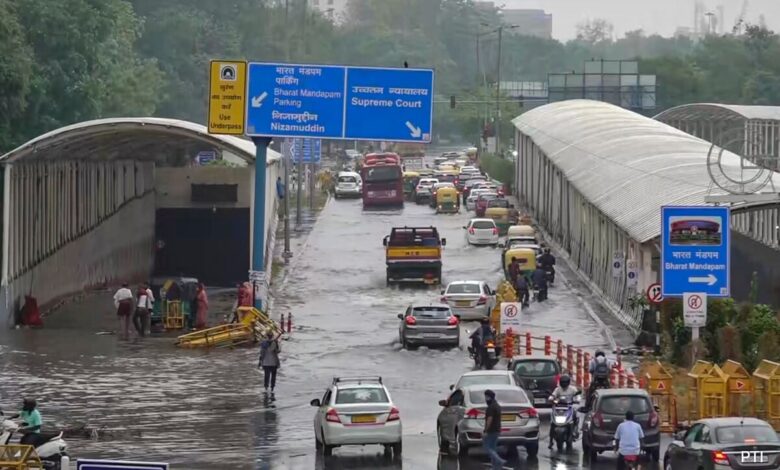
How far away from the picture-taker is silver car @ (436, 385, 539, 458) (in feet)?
92.5

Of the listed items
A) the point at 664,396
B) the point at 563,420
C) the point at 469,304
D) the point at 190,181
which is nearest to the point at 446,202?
the point at 190,181

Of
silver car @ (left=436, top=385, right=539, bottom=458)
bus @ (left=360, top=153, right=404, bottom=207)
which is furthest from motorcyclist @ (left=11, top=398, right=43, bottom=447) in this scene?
bus @ (left=360, top=153, right=404, bottom=207)

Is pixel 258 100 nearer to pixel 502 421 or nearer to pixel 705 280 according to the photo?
pixel 705 280

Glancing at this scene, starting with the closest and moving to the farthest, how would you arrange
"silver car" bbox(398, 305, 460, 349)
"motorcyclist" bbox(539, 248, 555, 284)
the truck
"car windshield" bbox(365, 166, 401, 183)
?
1. "silver car" bbox(398, 305, 460, 349)
2. "motorcyclist" bbox(539, 248, 555, 284)
3. the truck
4. "car windshield" bbox(365, 166, 401, 183)

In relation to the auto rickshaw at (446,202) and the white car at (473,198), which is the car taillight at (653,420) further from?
the auto rickshaw at (446,202)

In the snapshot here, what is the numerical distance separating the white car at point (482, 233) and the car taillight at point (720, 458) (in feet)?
163

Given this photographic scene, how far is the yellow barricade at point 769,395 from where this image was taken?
31.2m

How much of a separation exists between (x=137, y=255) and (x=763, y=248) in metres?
27.4

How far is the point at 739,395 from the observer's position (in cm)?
3156

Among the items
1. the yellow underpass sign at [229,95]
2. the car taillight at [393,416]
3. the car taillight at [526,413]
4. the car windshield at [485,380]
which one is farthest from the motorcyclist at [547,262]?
the car taillight at [393,416]

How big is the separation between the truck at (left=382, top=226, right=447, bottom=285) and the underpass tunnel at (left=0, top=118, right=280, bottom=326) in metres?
5.22

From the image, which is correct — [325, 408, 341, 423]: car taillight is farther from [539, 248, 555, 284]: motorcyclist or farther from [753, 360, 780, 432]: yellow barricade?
[539, 248, 555, 284]: motorcyclist

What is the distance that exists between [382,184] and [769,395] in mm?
63097

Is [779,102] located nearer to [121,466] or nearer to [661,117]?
[661,117]
